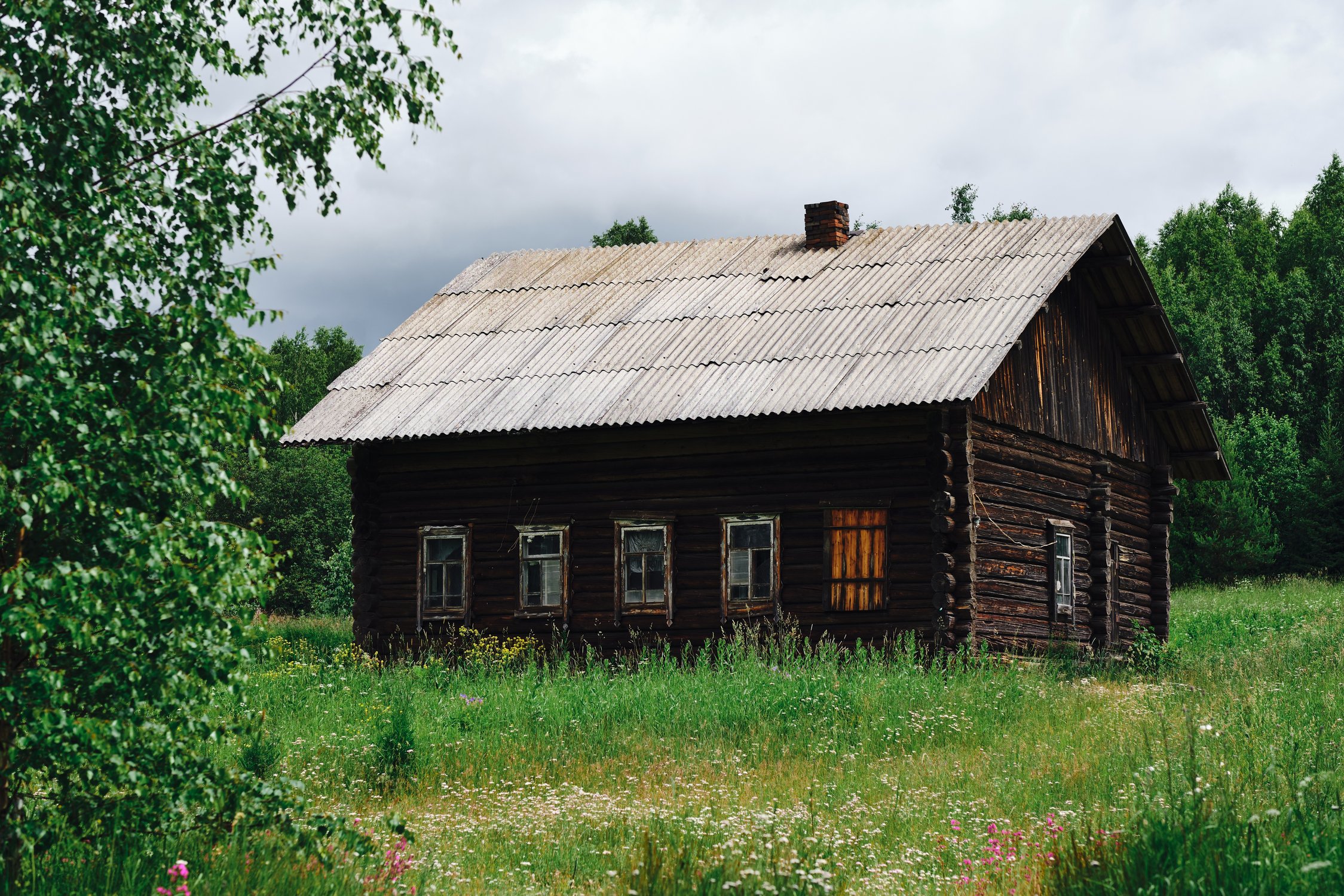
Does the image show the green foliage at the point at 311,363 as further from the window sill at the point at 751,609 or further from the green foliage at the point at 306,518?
the window sill at the point at 751,609

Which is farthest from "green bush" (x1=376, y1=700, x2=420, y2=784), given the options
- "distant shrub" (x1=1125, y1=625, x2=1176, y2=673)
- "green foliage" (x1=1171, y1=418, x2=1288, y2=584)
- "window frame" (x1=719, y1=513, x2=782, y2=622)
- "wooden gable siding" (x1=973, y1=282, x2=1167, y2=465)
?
"green foliage" (x1=1171, y1=418, x2=1288, y2=584)

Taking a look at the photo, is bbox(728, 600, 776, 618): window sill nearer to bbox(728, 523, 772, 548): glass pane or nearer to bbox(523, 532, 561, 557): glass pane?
bbox(728, 523, 772, 548): glass pane

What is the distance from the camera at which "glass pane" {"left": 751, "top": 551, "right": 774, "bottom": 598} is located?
18.0m

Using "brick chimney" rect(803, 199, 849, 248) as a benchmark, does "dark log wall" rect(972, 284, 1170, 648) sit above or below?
below

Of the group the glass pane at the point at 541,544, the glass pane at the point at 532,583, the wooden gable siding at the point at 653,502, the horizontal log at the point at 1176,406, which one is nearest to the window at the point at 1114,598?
the horizontal log at the point at 1176,406

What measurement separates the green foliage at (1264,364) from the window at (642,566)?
29954 mm

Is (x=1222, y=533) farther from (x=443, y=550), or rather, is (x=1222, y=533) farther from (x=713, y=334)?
(x=443, y=550)

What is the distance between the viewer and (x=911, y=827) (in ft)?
28.8

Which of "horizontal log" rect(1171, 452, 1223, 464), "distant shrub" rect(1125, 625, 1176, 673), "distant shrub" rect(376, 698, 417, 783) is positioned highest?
"horizontal log" rect(1171, 452, 1223, 464)

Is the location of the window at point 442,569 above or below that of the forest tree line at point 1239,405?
below

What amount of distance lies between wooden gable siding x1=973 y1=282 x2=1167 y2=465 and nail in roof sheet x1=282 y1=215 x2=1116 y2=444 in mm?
895

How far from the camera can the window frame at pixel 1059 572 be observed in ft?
64.2

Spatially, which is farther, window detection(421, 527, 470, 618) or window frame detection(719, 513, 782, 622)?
window detection(421, 527, 470, 618)

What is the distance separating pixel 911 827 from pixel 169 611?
474cm
